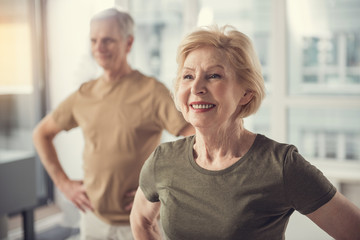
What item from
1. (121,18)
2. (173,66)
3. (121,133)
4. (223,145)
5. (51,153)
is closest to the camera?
(223,145)

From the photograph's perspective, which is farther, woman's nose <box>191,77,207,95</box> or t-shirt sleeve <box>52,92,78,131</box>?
t-shirt sleeve <box>52,92,78,131</box>

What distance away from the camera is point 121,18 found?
1.63 m

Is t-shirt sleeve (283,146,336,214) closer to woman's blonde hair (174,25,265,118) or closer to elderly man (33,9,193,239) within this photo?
woman's blonde hair (174,25,265,118)

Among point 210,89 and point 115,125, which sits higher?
point 210,89

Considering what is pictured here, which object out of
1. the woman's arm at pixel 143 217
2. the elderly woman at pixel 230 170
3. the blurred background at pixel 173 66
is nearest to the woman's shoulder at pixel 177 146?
the elderly woman at pixel 230 170

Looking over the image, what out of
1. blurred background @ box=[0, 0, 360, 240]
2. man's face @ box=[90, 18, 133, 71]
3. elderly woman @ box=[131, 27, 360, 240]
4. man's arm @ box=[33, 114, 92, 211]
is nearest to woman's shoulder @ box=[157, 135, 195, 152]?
elderly woman @ box=[131, 27, 360, 240]

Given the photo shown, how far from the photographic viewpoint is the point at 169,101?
60.2 inches

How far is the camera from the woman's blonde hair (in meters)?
0.96

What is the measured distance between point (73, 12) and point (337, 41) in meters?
2.04

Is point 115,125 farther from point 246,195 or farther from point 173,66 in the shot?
point 173,66

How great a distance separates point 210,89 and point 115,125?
2.12ft

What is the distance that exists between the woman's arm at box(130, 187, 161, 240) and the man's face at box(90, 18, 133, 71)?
24.6 inches

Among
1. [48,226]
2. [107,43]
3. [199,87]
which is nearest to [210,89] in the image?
[199,87]

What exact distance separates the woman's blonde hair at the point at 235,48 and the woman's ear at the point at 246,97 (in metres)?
0.01
